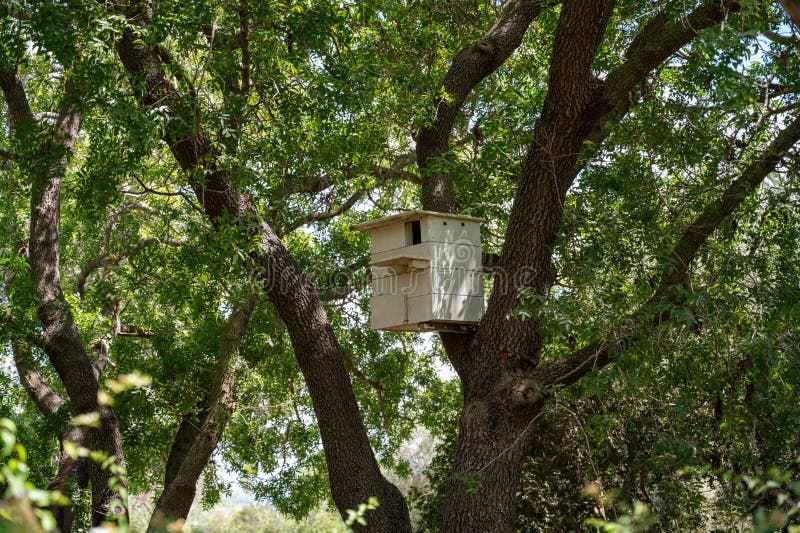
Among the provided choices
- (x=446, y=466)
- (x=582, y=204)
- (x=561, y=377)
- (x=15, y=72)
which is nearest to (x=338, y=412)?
(x=561, y=377)

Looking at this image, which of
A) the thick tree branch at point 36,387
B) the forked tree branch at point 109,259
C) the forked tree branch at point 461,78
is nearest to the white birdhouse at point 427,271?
the forked tree branch at point 461,78

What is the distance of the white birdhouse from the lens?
550 cm

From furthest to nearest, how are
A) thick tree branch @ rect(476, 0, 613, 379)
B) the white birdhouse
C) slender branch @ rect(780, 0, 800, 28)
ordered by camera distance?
the white birdhouse < thick tree branch @ rect(476, 0, 613, 379) < slender branch @ rect(780, 0, 800, 28)

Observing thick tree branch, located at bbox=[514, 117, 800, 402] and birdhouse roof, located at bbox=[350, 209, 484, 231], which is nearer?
thick tree branch, located at bbox=[514, 117, 800, 402]

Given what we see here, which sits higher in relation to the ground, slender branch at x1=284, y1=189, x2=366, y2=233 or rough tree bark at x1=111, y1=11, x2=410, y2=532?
slender branch at x1=284, y1=189, x2=366, y2=233

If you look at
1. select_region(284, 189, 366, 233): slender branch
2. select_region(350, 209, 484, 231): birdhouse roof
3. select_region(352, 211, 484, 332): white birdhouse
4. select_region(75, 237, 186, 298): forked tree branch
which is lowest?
select_region(352, 211, 484, 332): white birdhouse

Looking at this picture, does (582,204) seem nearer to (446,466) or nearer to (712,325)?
(712,325)

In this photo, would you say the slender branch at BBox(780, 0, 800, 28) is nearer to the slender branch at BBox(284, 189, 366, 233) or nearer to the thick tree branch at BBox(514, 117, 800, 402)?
the thick tree branch at BBox(514, 117, 800, 402)

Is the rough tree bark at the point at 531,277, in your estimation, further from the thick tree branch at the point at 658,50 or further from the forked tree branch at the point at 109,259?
the forked tree branch at the point at 109,259

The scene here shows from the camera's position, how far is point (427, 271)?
5488 millimetres

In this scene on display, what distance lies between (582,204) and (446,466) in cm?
321

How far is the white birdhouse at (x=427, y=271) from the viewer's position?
550cm

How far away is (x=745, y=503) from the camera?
15.7 ft

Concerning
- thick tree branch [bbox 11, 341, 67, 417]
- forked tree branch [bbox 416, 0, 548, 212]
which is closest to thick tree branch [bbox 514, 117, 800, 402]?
forked tree branch [bbox 416, 0, 548, 212]
